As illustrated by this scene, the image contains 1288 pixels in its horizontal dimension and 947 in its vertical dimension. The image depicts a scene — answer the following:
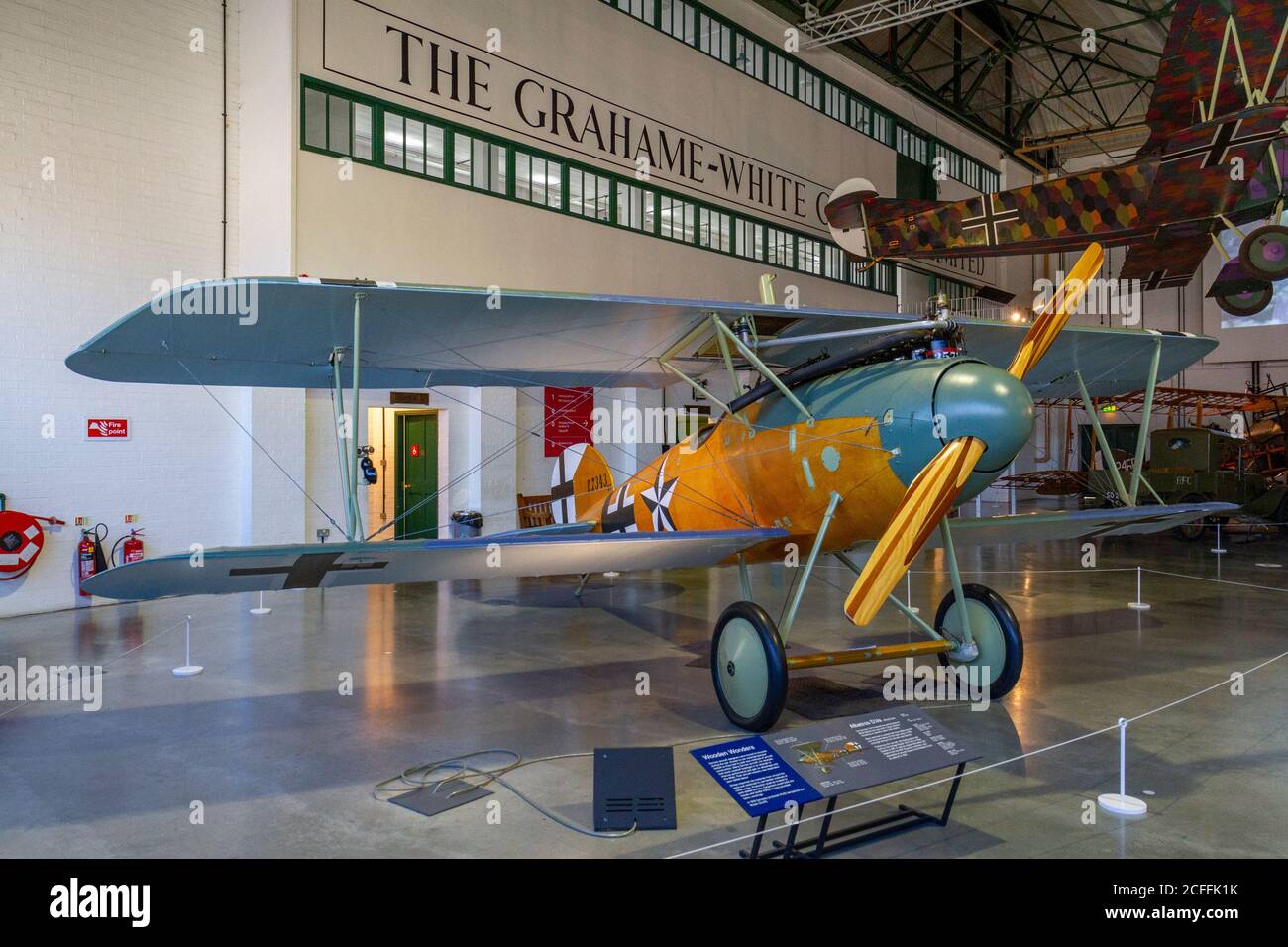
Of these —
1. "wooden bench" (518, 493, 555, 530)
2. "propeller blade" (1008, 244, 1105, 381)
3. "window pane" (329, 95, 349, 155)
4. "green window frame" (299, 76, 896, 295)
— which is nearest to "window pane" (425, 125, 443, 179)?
"green window frame" (299, 76, 896, 295)

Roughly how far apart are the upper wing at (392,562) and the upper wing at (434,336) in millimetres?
1408

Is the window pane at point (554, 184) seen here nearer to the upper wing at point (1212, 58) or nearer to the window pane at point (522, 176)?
the window pane at point (522, 176)

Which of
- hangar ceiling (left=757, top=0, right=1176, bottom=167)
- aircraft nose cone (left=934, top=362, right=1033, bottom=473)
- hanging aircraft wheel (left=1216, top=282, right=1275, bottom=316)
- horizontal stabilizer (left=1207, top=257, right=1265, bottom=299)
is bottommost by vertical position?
aircraft nose cone (left=934, top=362, right=1033, bottom=473)

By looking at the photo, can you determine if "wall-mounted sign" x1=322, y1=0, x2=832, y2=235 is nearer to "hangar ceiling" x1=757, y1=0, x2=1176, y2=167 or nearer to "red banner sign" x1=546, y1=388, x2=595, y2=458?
"red banner sign" x1=546, y1=388, x2=595, y2=458

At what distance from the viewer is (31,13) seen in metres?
8.70

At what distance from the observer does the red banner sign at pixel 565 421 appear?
45.8ft

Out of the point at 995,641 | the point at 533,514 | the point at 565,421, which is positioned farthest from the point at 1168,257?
the point at 995,641

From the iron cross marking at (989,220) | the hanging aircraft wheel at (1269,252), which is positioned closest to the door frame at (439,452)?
the iron cross marking at (989,220)

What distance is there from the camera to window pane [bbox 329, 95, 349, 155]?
10.7m

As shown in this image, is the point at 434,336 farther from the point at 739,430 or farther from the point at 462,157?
the point at 462,157

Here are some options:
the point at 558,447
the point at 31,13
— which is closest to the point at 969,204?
the point at 558,447

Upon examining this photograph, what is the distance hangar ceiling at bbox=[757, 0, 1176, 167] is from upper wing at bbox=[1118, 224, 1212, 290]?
6.05 m
